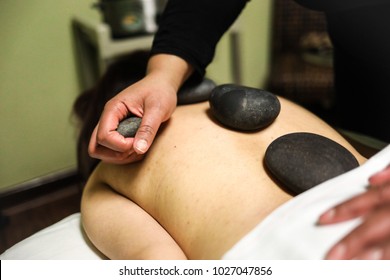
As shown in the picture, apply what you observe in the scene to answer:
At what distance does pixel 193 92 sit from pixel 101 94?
0.41 m

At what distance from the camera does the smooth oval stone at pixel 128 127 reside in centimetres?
77

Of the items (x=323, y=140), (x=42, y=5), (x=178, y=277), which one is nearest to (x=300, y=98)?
(x=42, y=5)

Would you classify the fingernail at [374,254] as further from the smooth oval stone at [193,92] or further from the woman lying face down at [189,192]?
the smooth oval stone at [193,92]

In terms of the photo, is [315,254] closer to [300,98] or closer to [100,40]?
[100,40]

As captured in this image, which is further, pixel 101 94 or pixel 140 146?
pixel 101 94

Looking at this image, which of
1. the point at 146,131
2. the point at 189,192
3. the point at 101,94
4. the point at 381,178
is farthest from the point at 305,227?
the point at 101,94

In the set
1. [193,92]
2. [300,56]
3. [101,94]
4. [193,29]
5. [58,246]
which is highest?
A: [193,29]

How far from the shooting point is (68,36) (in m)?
1.86

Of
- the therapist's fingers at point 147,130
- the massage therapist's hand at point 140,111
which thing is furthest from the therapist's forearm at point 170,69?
the therapist's fingers at point 147,130

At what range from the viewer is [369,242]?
46cm

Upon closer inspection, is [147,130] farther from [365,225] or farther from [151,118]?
[365,225]

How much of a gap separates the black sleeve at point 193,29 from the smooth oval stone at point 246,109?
191 mm

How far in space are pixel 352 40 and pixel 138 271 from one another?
0.80m

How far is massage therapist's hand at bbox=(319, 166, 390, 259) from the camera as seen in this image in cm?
46
